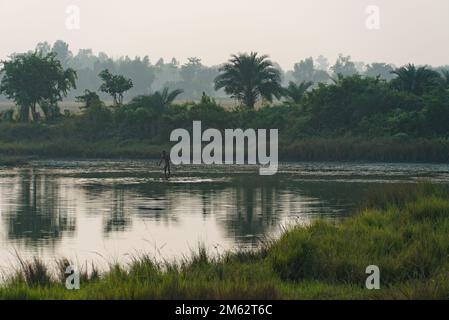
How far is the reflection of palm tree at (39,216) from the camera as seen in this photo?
74.9 ft

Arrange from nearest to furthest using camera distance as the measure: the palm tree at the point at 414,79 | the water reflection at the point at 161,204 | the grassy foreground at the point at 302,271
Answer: the grassy foreground at the point at 302,271, the water reflection at the point at 161,204, the palm tree at the point at 414,79

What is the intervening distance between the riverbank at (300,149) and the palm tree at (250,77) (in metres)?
8.85

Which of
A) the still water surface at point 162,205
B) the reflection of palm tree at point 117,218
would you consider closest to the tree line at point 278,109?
the still water surface at point 162,205

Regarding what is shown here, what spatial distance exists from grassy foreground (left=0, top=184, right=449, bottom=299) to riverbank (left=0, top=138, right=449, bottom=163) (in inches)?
1477

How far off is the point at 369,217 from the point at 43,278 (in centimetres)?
785

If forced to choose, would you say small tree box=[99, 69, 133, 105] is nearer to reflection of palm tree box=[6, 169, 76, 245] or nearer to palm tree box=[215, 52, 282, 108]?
palm tree box=[215, 52, 282, 108]

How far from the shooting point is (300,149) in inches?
2334

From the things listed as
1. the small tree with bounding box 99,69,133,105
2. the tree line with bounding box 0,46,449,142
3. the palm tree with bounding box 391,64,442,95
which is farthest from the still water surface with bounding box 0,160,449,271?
the small tree with bounding box 99,69,133,105

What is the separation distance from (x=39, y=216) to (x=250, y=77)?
46.0 metres

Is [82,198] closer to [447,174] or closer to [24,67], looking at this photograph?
[447,174]

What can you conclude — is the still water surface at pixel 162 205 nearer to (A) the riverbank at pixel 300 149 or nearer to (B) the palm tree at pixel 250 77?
(A) the riverbank at pixel 300 149

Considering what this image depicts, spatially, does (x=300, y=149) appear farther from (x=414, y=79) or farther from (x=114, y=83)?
(x=114, y=83)

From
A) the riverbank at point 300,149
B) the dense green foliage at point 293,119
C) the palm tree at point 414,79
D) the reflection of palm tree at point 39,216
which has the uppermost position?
the palm tree at point 414,79
